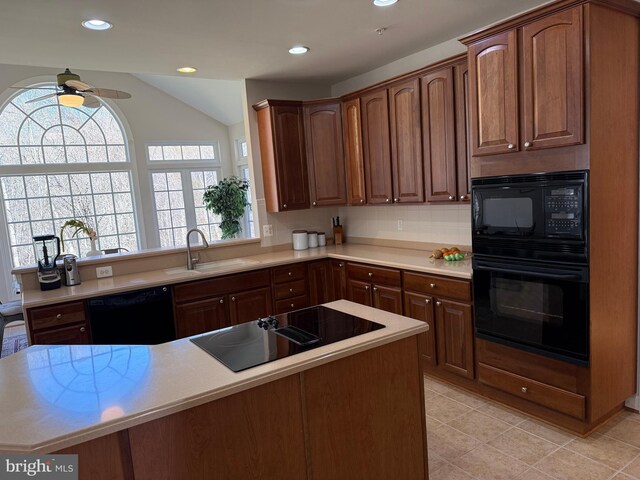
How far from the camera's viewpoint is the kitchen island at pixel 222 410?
124cm

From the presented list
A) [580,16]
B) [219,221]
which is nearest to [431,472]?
[580,16]

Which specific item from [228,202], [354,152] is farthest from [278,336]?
[228,202]

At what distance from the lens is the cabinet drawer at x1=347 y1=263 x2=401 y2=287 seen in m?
3.49

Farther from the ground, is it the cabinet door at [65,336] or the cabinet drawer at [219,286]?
the cabinet drawer at [219,286]

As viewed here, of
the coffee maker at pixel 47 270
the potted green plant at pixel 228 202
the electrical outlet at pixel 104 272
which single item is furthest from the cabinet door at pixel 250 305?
the potted green plant at pixel 228 202

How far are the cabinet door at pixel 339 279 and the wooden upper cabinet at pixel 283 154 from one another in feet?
2.42

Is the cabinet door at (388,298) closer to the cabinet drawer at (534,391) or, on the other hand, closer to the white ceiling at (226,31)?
the cabinet drawer at (534,391)

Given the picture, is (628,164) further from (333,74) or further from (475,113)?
(333,74)

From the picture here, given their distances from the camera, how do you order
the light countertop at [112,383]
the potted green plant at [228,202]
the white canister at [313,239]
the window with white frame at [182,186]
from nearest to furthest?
1. the light countertop at [112,383]
2. the white canister at [313,239]
3. the potted green plant at [228,202]
4. the window with white frame at [182,186]

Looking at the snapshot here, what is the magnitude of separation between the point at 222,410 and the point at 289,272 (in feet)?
8.64

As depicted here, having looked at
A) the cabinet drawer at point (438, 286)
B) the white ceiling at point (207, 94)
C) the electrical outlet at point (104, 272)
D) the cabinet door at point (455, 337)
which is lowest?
the cabinet door at point (455, 337)

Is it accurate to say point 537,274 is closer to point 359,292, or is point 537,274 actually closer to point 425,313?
point 425,313

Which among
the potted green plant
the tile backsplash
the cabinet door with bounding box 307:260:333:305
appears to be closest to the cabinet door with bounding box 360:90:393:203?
the tile backsplash

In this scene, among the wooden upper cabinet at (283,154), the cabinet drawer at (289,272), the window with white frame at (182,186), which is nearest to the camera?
the cabinet drawer at (289,272)
